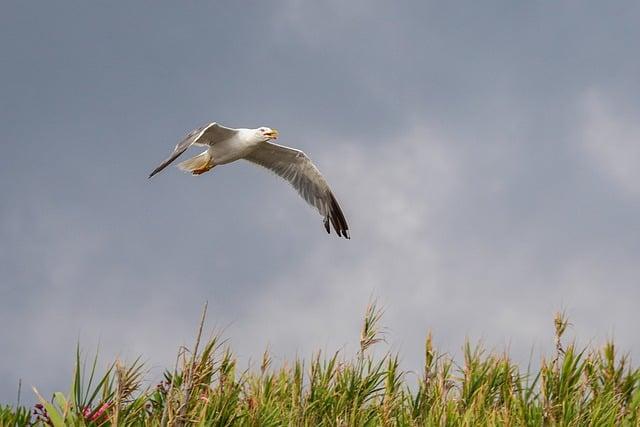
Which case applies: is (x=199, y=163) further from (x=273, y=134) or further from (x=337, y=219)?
(x=337, y=219)

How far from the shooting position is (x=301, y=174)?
16.1 meters

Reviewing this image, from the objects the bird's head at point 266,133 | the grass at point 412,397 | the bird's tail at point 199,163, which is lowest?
the grass at point 412,397

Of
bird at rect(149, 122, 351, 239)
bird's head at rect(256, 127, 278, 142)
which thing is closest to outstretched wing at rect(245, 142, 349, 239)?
bird at rect(149, 122, 351, 239)

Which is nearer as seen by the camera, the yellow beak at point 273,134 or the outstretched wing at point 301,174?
the yellow beak at point 273,134

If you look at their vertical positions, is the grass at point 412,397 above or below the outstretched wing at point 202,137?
below

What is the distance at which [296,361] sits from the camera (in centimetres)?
1156

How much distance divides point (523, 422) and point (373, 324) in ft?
6.72

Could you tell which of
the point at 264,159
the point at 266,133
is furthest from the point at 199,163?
the point at 264,159

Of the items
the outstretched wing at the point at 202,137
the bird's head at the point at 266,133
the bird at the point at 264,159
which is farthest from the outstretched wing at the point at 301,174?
the outstretched wing at the point at 202,137

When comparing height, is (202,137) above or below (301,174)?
below

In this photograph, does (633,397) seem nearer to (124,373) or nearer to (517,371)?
(517,371)

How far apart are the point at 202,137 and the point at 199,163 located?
51cm

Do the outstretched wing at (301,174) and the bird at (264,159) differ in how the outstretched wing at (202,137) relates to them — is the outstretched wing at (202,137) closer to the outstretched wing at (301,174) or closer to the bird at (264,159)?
the bird at (264,159)

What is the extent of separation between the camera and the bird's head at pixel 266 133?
14422 millimetres
